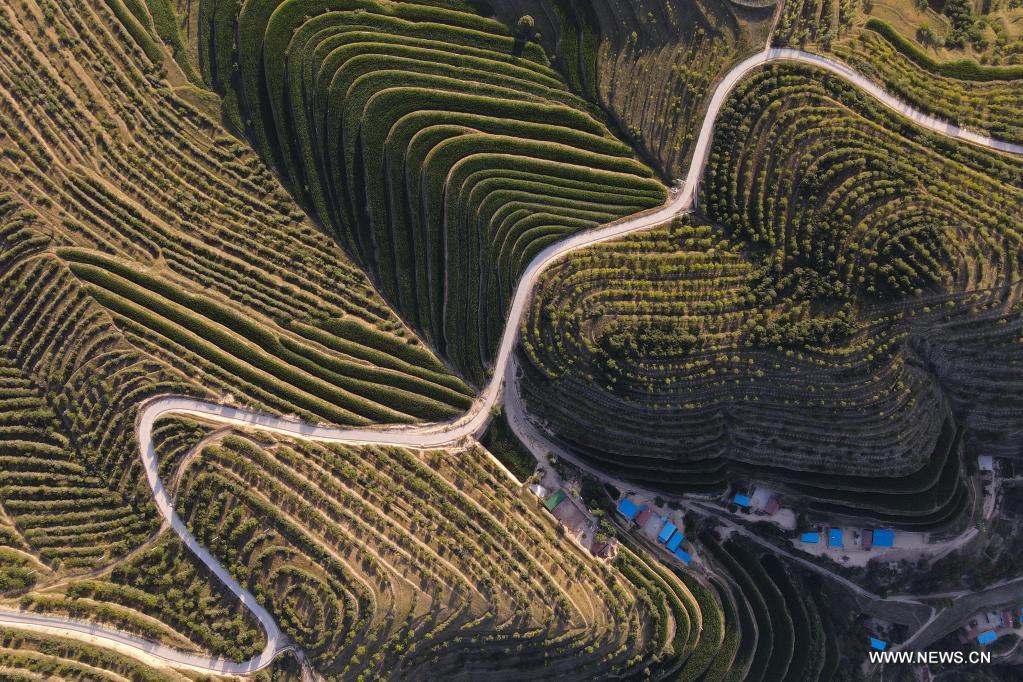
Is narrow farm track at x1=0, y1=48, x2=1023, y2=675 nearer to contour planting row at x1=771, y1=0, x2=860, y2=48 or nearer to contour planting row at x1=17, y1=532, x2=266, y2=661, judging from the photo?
contour planting row at x1=17, y1=532, x2=266, y2=661

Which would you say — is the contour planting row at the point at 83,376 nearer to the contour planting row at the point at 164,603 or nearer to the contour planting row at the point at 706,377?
the contour planting row at the point at 164,603

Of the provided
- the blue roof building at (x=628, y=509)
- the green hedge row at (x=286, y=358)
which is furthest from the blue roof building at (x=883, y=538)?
the green hedge row at (x=286, y=358)

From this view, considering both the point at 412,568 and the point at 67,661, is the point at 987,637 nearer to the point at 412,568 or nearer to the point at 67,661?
the point at 412,568

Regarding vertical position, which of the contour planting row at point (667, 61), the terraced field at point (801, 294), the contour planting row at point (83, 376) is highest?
the contour planting row at point (667, 61)

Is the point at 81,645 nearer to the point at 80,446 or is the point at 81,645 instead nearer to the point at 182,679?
the point at 182,679

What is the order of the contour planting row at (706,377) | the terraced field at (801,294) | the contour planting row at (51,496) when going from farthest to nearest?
the contour planting row at (706,377)
the terraced field at (801,294)
the contour planting row at (51,496)

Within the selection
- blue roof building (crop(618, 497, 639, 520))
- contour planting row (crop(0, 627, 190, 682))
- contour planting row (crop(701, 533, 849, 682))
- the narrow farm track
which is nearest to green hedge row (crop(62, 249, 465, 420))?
the narrow farm track

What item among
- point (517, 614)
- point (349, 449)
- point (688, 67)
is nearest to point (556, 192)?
point (688, 67)

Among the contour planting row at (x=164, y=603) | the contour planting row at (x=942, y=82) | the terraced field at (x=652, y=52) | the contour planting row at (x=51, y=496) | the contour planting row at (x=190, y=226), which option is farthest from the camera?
the terraced field at (x=652, y=52)
